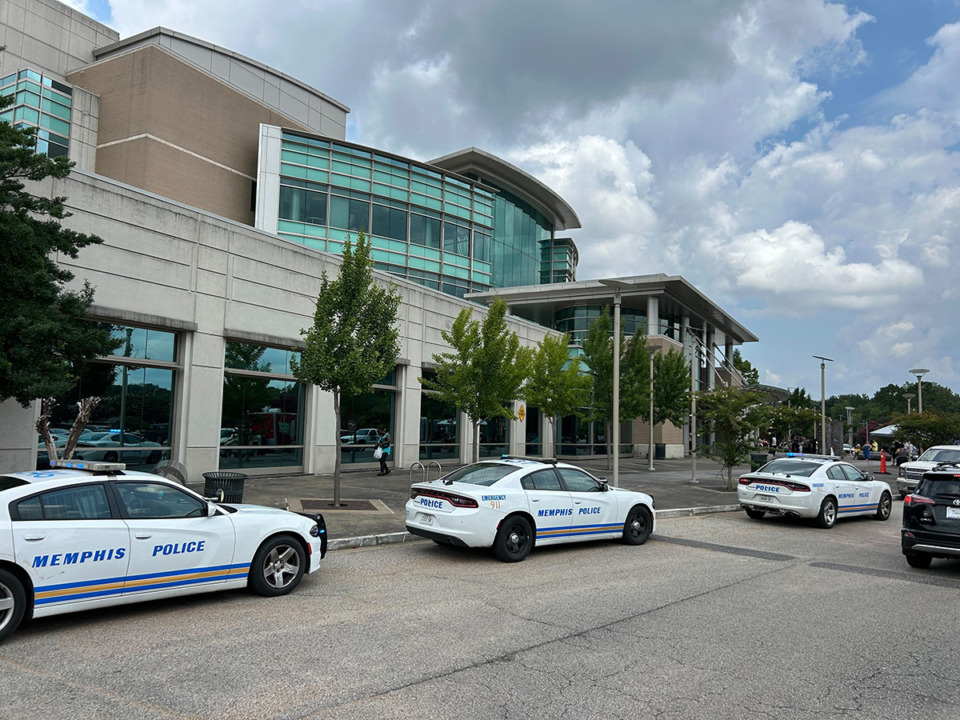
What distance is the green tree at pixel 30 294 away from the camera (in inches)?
427

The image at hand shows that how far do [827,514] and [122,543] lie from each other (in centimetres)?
1345

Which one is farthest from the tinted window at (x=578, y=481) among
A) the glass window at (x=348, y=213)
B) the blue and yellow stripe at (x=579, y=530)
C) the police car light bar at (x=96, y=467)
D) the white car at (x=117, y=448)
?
the glass window at (x=348, y=213)

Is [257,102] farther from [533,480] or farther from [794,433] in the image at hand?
[794,433]

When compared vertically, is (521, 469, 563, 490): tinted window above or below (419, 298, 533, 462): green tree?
below

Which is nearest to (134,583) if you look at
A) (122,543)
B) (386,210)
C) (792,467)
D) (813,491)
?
(122,543)

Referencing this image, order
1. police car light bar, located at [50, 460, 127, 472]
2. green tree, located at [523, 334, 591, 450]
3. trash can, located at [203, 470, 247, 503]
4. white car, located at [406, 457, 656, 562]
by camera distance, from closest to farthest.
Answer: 1. police car light bar, located at [50, 460, 127, 472]
2. white car, located at [406, 457, 656, 562]
3. trash can, located at [203, 470, 247, 503]
4. green tree, located at [523, 334, 591, 450]

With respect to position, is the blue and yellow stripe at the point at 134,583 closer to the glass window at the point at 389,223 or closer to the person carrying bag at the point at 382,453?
the person carrying bag at the point at 382,453

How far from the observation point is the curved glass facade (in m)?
36.2

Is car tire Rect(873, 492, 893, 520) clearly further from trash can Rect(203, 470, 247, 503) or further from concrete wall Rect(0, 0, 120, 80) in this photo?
concrete wall Rect(0, 0, 120, 80)

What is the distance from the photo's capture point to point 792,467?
15383mm

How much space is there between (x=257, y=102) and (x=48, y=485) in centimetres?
3885

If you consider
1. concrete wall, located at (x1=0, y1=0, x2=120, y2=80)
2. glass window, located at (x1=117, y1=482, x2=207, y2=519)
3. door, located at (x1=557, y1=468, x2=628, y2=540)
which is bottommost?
door, located at (x1=557, y1=468, x2=628, y2=540)

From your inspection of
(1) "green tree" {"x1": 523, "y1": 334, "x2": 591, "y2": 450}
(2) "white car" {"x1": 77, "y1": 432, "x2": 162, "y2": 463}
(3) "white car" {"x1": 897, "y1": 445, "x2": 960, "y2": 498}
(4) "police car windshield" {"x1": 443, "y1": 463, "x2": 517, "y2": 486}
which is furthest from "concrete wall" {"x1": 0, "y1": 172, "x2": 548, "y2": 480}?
(3) "white car" {"x1": 897, "y1": 445, "x2": 960, "y2": 498}

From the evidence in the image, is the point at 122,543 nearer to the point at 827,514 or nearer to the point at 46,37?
the point at 827,514
